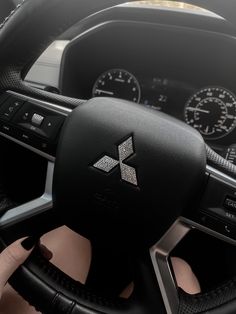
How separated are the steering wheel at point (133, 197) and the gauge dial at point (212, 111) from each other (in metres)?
0.86

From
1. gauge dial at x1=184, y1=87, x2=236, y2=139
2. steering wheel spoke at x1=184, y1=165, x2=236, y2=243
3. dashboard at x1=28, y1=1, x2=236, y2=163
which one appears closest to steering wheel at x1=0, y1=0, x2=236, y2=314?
steering wheel spoke at x1=184, y1=165, x2=236, y2=243

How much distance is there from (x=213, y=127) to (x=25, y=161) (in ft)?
2.79

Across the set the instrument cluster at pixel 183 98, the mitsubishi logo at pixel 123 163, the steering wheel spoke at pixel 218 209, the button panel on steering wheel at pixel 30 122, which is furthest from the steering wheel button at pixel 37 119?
the instrument cluster at pixel 183 98

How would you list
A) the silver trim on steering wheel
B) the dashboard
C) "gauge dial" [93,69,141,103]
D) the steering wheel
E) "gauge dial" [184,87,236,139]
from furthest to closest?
"gauge dial" [93,69,141,103] → "gauge dial" [184,87,236,139] → the dashboard → the silver trim on steering wheel → the steering wheel

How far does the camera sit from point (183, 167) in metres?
0.70

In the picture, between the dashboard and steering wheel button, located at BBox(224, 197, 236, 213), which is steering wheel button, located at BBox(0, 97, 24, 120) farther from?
the dashboard

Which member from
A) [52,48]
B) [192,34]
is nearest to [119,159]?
[192,34]

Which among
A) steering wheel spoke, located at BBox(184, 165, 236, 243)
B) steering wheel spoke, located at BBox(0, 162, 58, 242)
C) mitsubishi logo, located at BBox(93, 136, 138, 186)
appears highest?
mitsubishi logo, located at BBox(93, 136, 138, 186)

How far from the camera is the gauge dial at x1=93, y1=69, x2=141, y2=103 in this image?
1.67m

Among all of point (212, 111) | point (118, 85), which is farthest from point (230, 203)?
point (118, 85)

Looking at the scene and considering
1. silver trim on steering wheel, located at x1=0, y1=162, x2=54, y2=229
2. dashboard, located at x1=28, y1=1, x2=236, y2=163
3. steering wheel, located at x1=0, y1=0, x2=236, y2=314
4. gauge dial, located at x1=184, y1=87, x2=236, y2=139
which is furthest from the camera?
gauge dial, located at x1=184, y1=87, x2=236, y2=139

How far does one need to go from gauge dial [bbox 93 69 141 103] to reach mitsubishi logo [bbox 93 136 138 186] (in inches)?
38.6

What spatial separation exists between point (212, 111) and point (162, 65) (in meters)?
0.22

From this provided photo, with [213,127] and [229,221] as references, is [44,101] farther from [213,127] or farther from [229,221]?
[213,127]
